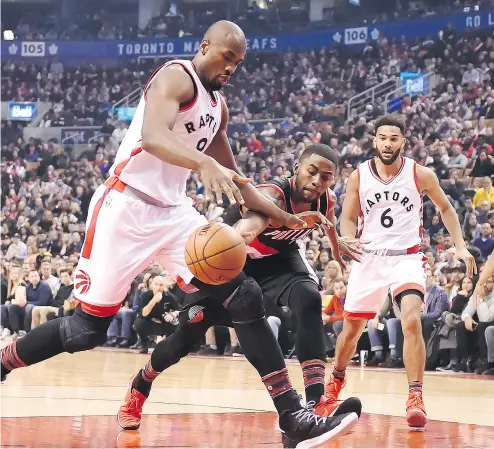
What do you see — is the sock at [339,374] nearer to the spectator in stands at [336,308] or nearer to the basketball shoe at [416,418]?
the basketball shoe at [416,418]

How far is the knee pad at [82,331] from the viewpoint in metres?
4.52

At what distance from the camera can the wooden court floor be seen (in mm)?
4898

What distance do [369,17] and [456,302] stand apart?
64.8 feet

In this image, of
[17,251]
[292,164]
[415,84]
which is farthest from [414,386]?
[415,84]

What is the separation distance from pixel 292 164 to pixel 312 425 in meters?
16.4

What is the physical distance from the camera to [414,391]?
19.1 ft

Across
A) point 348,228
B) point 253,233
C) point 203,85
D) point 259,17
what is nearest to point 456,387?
point 348,228

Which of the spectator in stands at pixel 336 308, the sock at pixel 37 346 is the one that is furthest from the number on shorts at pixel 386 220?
the spectator in stands at pixel 336 308

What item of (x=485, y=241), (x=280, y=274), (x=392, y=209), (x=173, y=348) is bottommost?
(x=173, y=348)

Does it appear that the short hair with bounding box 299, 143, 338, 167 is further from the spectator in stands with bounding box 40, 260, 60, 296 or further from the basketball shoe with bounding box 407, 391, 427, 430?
the spectator in stands with bounding box 40, 260, 60, 296

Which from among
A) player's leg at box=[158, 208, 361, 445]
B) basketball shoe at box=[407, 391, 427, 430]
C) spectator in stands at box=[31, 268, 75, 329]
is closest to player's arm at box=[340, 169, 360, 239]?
basketball shoe at box=[407, 391, 427, 430]

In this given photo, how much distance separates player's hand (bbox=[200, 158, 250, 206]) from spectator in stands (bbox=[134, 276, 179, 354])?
8.80m

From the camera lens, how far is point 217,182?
371 centimetres

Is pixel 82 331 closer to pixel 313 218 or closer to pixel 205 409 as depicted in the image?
pixel 313 218
